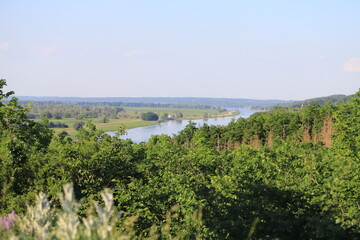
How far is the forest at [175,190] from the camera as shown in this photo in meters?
10.4

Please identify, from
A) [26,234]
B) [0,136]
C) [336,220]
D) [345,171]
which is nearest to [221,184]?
[336,220]

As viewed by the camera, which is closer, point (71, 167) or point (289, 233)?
point (289, 233)

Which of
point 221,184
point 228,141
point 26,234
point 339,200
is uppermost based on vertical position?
point 26,234

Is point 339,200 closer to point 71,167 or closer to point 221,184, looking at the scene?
point 221,184

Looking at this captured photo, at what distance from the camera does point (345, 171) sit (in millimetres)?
15742

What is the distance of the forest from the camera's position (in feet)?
34.2

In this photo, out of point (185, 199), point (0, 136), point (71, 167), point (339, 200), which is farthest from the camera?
point (0, 136)

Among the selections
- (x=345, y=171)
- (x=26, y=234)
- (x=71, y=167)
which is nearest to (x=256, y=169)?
(x=345, y=171)

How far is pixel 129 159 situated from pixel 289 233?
9.70 meters

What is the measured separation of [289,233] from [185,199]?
361 cm

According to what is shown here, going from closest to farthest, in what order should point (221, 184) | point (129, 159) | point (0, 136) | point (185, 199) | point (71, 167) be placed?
point (185, 199), point (221, 184), point (71, 167), point (129, 159), point (0, 136)

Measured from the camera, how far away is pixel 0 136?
2136cm

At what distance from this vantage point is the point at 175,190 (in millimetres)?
13195

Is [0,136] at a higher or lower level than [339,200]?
higher
